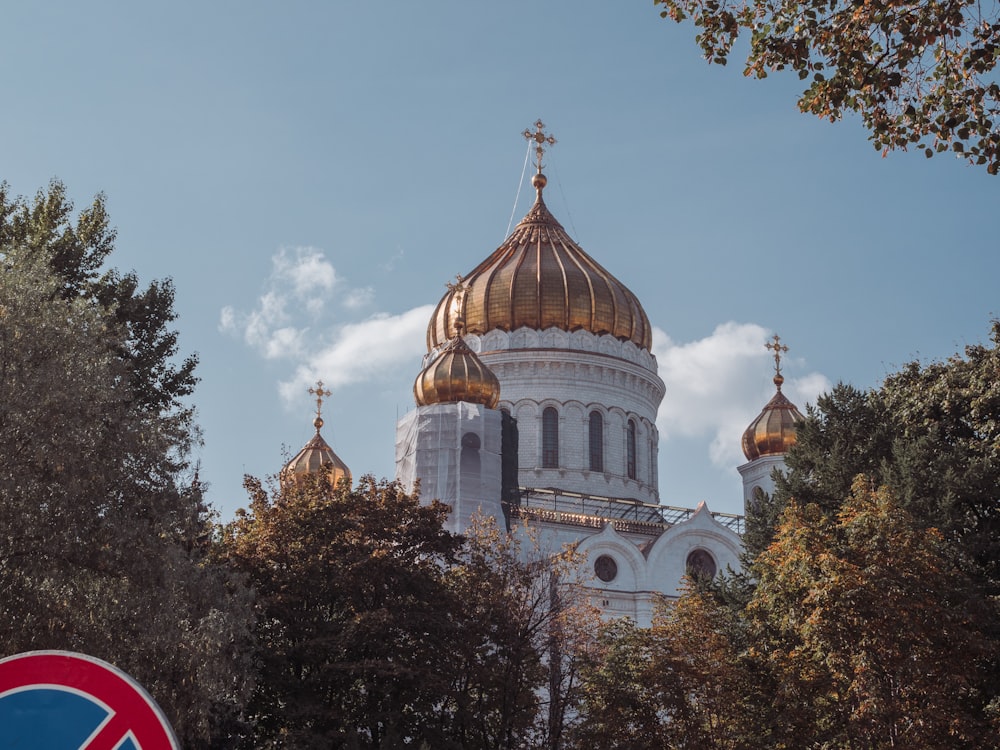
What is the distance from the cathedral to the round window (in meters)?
0.05

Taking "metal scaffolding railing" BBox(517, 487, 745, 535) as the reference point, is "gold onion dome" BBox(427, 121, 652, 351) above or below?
above

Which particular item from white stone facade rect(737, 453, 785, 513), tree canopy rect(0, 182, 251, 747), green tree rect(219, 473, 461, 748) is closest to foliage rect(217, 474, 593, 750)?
green tree rect(219, 473, 461, 748)

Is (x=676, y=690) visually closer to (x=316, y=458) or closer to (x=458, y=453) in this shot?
(x=458, y=453)

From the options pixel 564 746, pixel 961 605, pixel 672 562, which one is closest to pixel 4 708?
pixel 961 605

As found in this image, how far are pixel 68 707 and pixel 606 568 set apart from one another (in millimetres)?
36201

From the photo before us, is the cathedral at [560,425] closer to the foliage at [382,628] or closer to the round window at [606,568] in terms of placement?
the round window at [606,568]

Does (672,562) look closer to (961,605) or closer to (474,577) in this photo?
(474,577)

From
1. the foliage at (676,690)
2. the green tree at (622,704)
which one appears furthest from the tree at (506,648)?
the foliage at (676,690)

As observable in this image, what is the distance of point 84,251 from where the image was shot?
2245cm

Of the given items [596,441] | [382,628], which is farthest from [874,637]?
[596,441]

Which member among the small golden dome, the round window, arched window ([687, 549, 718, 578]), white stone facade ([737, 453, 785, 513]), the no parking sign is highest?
the small golden dome

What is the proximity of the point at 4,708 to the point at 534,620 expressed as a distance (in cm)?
2268

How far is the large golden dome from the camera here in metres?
45.9

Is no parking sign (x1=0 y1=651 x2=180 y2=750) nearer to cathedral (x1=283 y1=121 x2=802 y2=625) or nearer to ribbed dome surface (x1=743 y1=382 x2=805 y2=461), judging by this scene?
cathedral (x1=283 y1=121 x2=802 y2=625)
